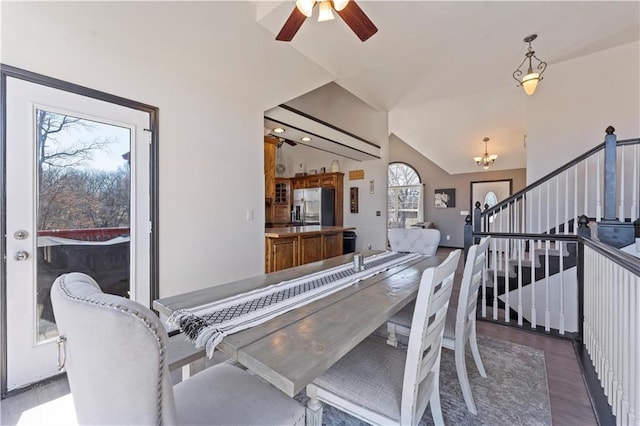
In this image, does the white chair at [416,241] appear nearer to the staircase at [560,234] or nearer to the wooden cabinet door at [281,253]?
the staircase at [560,234]

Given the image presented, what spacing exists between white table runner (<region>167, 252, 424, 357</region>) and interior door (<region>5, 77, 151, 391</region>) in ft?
4.53

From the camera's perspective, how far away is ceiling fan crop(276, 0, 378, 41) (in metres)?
1.89

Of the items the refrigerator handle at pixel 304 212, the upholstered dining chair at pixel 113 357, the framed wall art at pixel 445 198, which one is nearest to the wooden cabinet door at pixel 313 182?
the refrigerator handle at pixel 304 212

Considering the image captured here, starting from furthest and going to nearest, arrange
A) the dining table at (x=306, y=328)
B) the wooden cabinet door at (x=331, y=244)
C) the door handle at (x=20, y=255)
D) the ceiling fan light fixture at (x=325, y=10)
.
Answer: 1. the wooden cabinet door at (x=331, y=244)
2. the ceiling fan light fixture at (x=325, y=10)
3. the door handle at (x=20, y=255)
4. the dining table at (x=306, y=328)

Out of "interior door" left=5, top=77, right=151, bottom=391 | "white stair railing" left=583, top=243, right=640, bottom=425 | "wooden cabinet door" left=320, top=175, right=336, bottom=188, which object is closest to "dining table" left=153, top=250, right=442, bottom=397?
"white stair railing" left=583, top=243, right=640, bottom=425

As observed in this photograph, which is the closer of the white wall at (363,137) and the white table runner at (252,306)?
the white table runner at (252,306)

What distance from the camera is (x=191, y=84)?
8.34ft

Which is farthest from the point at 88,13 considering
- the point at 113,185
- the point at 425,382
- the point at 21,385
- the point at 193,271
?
the point at 425,382

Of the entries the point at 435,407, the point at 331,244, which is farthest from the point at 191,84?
the point at 331,244

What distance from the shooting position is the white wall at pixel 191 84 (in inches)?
72.7

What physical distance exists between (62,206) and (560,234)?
12.8 ft

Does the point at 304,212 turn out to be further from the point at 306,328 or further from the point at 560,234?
the point at 306,328

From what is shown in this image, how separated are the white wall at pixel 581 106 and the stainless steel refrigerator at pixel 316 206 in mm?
3768

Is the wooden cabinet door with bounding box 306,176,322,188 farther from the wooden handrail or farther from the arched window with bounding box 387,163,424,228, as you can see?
the wooden handrail
